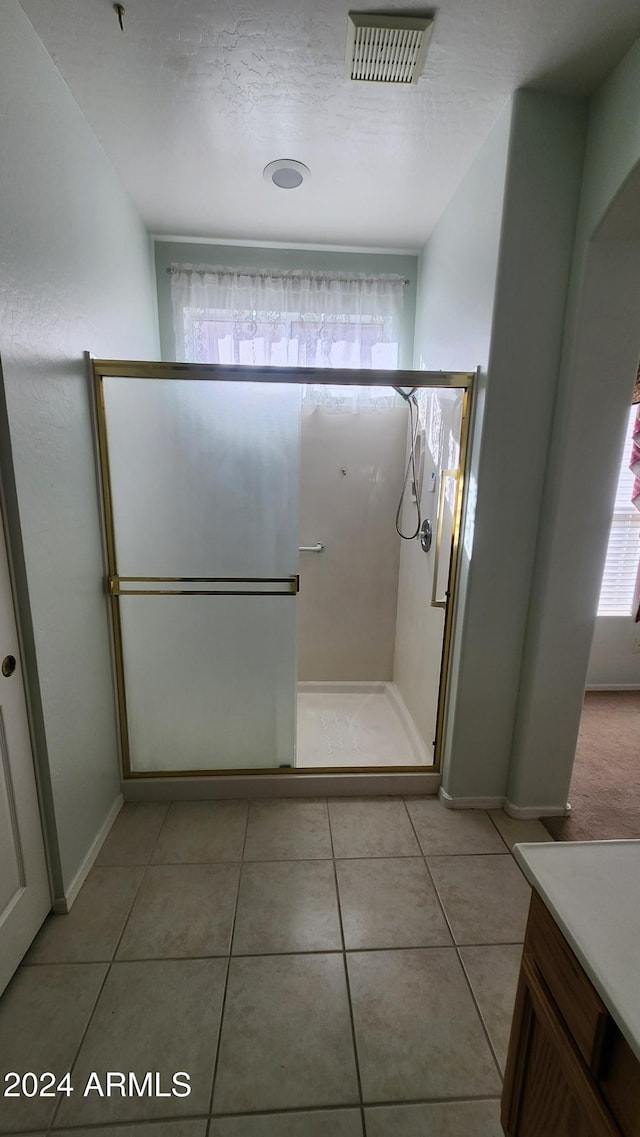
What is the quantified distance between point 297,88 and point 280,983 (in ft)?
9.37

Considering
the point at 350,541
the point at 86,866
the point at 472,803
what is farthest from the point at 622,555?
the point at 86,866

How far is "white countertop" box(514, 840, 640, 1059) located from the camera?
665mm

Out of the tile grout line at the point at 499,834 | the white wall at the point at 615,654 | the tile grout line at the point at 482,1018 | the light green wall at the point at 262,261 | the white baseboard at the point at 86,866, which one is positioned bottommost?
the tile grout line at the point at 482,1018

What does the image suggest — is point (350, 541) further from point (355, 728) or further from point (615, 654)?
point (615, 654)

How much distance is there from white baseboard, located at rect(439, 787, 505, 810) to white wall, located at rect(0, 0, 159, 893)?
1.50 metres

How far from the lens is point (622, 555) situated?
338 centimetres

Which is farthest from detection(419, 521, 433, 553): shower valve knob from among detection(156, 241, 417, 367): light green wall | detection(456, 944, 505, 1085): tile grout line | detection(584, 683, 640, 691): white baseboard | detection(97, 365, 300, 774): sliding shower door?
detection(584, 683, 640, 691): white baseboard

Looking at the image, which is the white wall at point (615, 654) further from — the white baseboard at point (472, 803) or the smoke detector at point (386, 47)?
the smoke detector at point (386, 47)

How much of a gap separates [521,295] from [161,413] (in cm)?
144

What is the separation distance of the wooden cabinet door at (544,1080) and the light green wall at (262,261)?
3.05 metres

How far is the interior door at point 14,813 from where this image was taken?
1.36 m

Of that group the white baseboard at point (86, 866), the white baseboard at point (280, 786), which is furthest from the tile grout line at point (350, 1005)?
the white baseboard at point (86, 866)

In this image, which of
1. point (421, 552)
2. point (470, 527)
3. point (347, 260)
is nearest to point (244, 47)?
point (347, 260)

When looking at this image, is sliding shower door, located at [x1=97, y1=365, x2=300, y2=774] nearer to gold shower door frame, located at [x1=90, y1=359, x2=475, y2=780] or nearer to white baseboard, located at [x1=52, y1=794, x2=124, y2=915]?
gold shower door frame, located at [x1=90, y1=359, x2=475, y2=780]
